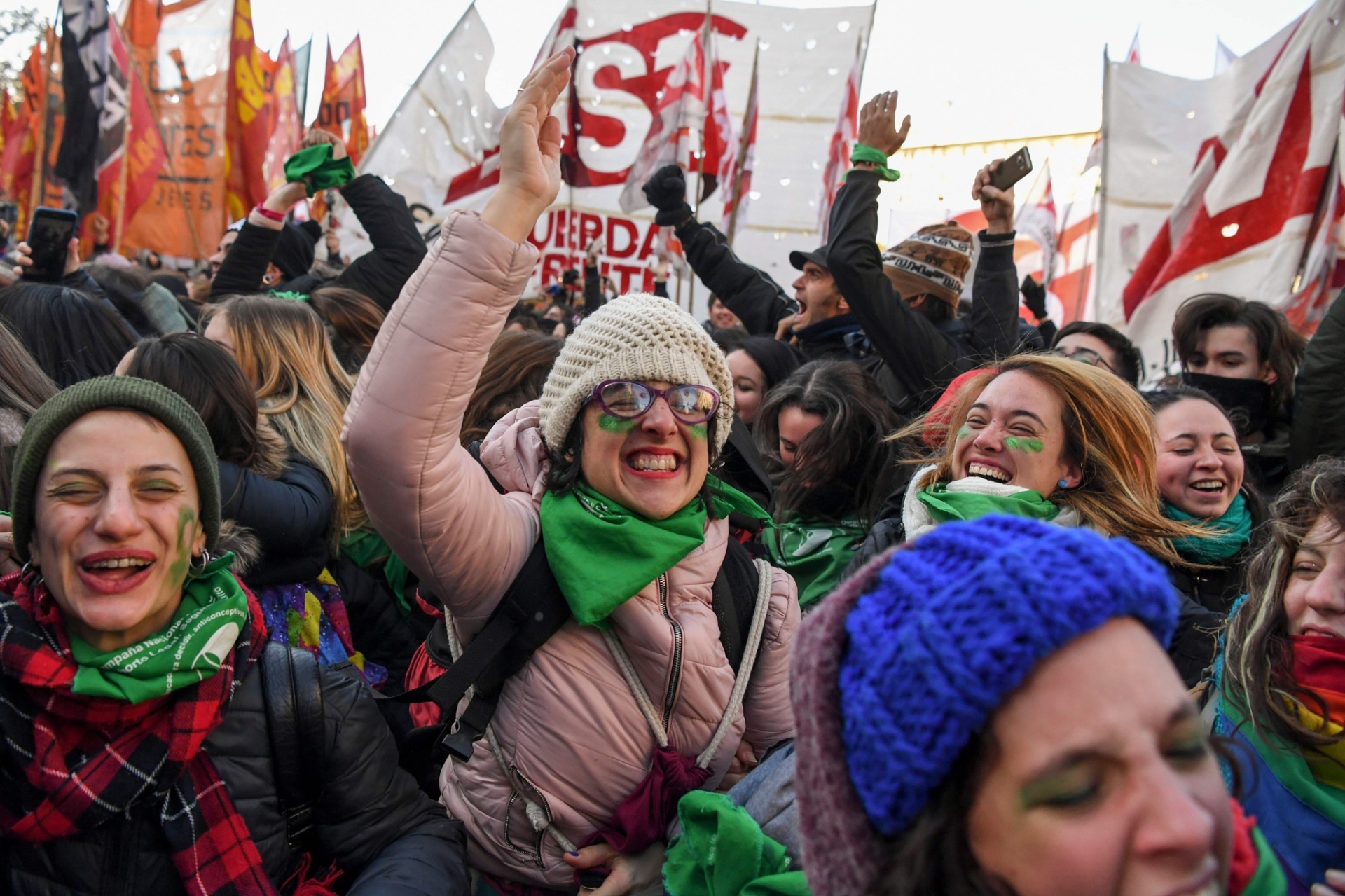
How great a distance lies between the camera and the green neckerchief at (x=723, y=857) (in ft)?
5.06

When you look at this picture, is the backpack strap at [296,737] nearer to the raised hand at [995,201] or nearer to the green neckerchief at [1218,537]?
the green neckerchief at [1218,537]

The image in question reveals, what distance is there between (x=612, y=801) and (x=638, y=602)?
372 mm

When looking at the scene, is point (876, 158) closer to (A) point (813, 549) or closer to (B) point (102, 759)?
(A) point (813, 549)

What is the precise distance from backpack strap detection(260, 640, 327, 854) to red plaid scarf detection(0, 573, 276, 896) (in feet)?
0.30

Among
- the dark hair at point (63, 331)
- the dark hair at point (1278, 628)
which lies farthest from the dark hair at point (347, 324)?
the dark hair at point (1278, 628)

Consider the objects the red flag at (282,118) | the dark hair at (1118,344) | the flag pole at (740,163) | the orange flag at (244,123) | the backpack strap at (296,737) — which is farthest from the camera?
the red flag at (282,118)

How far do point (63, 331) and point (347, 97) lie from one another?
867 centimetres

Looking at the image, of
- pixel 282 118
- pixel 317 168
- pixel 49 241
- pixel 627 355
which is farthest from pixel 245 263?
pixel 282 118

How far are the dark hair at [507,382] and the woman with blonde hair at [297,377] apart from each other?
42 cm

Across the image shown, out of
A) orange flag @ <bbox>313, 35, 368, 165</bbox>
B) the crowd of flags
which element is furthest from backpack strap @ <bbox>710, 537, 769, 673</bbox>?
orange flag @ <bbox>313, 35, 368, 165</bbox>

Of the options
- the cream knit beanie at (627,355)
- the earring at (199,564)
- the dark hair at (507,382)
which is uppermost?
the cream knit beanie at (627,355)

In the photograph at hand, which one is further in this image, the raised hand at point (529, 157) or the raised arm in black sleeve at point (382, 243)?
the raised arm in black sleeve at point (382, 243)

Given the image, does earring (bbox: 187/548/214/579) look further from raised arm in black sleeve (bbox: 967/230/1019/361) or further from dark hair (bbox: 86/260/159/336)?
raised arm in black sleeve (bbox: 967/230/1019/361)

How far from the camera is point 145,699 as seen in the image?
1.64m
